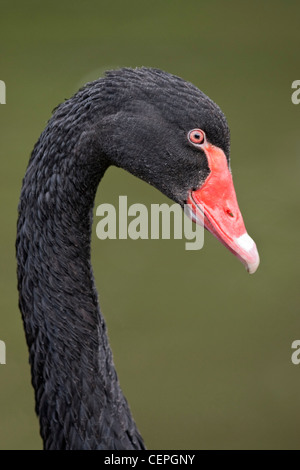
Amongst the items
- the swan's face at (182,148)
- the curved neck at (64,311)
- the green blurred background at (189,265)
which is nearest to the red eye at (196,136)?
the swan's face at (182,148)

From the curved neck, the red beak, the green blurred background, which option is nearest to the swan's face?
the red beak

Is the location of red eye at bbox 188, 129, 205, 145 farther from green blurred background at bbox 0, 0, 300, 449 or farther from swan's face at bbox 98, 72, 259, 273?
green blurred background at bbox 0, 0, 300, 449

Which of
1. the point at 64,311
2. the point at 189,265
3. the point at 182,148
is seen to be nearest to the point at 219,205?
the point at 182,148

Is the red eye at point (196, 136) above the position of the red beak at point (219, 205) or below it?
above

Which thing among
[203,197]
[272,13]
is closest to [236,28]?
[272,13]

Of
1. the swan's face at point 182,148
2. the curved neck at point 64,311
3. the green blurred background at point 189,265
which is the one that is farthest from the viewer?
the green blurred background at point 189,265

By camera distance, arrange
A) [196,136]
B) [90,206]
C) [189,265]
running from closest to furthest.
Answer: [196,136] < [90,206] < [189,265]

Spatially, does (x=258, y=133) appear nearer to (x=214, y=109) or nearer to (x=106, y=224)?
(x=106, y=224)

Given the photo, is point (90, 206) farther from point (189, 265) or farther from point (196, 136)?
point (189, 265)

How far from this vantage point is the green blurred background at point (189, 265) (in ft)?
10.3

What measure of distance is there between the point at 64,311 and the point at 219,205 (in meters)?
0.41

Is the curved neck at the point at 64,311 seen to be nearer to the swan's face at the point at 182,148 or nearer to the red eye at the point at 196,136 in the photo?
the swan's face at the point at 182,148

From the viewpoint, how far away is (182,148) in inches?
72.3

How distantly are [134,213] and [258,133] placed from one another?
3.56ft
